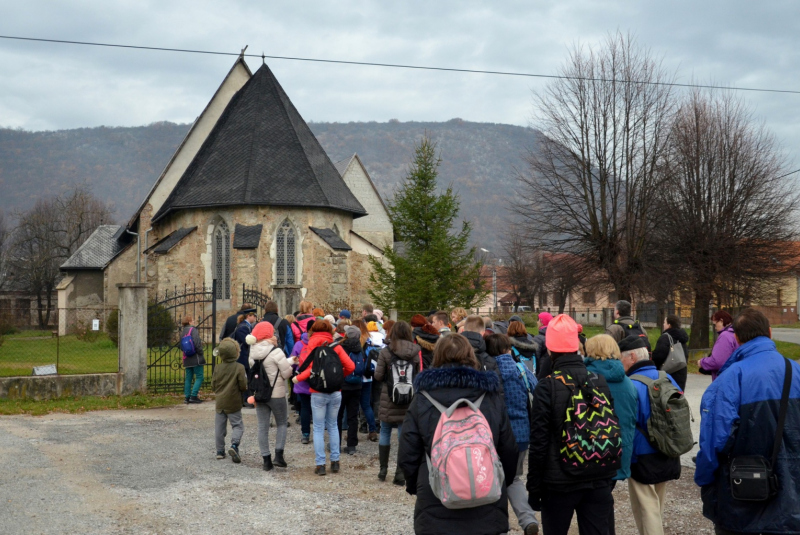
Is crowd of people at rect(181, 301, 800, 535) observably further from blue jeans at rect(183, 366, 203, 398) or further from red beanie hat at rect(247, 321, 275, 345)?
blue jeans at rect(183, 366, 203, 398)

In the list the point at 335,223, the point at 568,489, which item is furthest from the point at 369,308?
the point at 335,223

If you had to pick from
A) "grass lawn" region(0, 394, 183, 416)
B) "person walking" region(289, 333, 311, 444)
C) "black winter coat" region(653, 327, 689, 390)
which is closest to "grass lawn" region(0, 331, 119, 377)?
"grass lawn" region(0, 394, 183, 416)

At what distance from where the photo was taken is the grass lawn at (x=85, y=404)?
1312 centimetres

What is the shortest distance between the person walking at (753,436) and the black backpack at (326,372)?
4.73 metres

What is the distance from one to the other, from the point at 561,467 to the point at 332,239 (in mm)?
25516

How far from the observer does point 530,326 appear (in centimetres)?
4316

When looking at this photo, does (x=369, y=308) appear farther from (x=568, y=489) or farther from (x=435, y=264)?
(x=435, y=264)

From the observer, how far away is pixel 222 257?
29734mm

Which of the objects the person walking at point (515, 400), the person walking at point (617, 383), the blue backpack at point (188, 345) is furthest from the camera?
the blue backpack at point (188, 345)

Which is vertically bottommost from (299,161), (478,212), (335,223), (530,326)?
(530,326)

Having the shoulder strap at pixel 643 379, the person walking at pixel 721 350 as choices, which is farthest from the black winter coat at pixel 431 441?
the person walking at pixel 721 350

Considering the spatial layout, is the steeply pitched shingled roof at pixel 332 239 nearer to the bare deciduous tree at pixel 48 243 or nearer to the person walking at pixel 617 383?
the person walking at pixel 617 383

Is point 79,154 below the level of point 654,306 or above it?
above

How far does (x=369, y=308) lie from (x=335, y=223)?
64.6 ft
